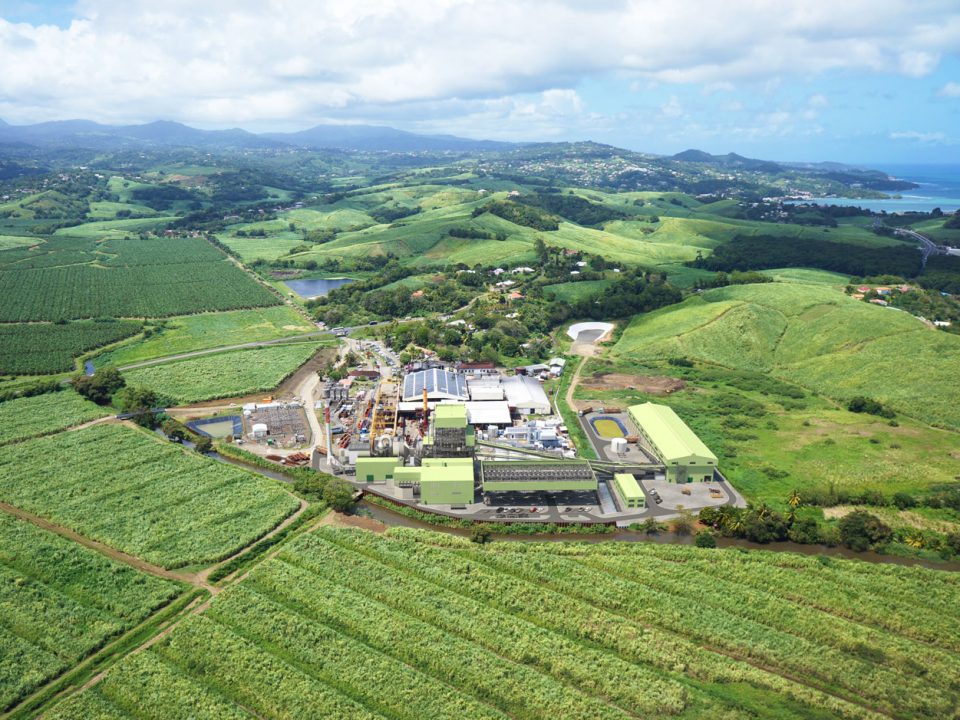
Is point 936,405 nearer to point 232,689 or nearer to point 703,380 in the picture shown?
point 703,380

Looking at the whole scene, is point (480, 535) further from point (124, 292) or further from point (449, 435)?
point (124, 292)

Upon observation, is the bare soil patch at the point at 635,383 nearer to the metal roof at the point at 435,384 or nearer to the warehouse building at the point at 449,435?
the metal roof at the point at 435,384

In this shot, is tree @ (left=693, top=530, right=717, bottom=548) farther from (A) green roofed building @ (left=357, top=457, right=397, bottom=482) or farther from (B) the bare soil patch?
(B) the bare soil patch

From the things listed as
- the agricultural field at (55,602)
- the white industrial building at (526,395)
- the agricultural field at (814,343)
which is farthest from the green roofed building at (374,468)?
the agricultural field at (814,343)

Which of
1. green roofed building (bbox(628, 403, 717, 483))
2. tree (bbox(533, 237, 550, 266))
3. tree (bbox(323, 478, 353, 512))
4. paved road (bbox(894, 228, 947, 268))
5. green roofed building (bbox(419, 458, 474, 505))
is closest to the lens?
tree (bbox(323, 478, 353, 512))

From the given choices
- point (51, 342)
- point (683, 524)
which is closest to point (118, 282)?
point (51, 342)

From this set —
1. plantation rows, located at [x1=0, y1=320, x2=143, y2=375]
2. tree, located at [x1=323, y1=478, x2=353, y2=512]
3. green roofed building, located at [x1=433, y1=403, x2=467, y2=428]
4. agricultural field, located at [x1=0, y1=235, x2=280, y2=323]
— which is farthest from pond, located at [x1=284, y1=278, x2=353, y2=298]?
tree, located at [x1=323, y1=478, x2=353, y2=512]
